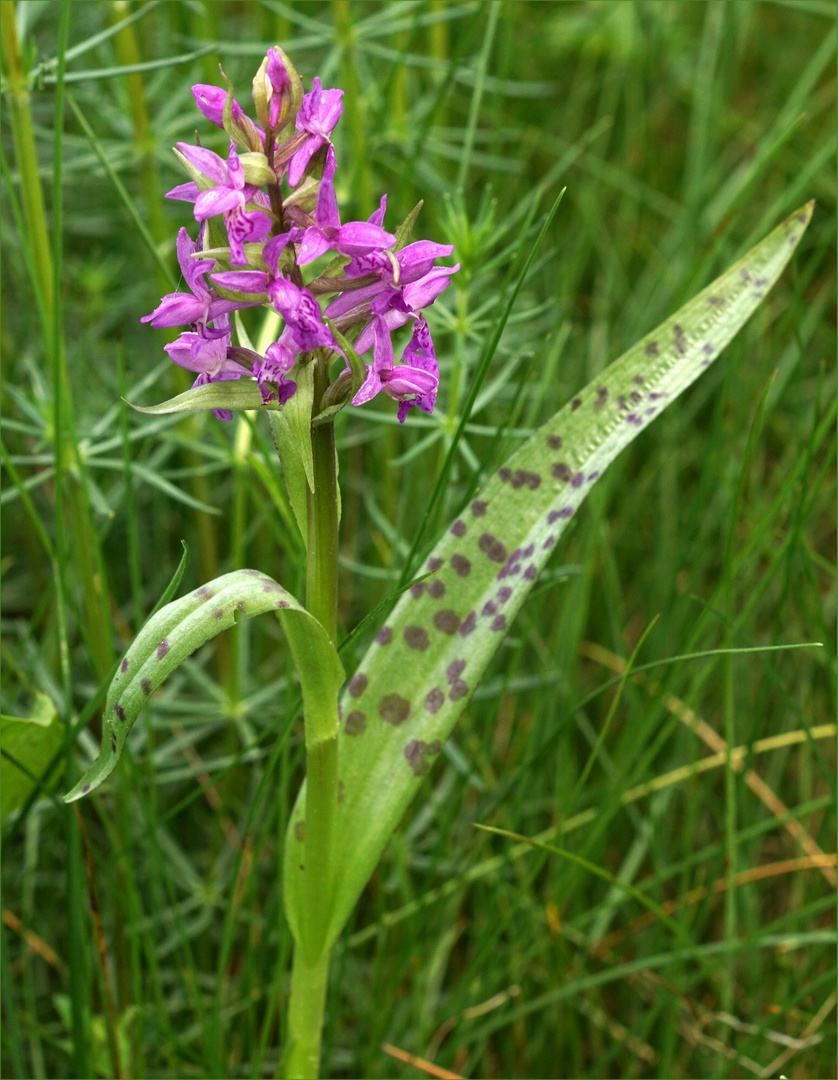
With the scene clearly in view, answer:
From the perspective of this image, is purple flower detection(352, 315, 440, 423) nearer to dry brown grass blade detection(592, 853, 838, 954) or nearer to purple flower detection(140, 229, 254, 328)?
purple flower detection(140, 229, 254, 328)

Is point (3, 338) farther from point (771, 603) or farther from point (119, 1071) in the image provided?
point (771, 603)

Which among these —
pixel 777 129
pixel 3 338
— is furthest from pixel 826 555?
pixel 3 338

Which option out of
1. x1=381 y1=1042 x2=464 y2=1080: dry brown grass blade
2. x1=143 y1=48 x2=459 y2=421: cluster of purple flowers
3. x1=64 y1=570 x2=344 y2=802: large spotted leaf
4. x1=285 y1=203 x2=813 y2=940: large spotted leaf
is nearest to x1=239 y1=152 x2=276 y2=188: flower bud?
x1=143 y1=48 x2=459 y2=421: cluster of purple flowers

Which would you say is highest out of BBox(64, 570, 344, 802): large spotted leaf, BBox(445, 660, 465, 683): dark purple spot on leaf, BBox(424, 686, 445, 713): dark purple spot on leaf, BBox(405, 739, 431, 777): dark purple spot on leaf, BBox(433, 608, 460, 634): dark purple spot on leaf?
BBox(64, 570, 344, 802): large spotted leaf

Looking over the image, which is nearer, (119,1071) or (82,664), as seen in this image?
(119,1071)

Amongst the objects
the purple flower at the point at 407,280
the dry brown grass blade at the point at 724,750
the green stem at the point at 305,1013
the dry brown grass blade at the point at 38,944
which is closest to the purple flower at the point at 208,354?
the purple flower at the point at 407,280

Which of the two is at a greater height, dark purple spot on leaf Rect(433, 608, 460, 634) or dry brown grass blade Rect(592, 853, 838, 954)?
dark purple spot on leaf Rect(433, 608, 460, 634)
